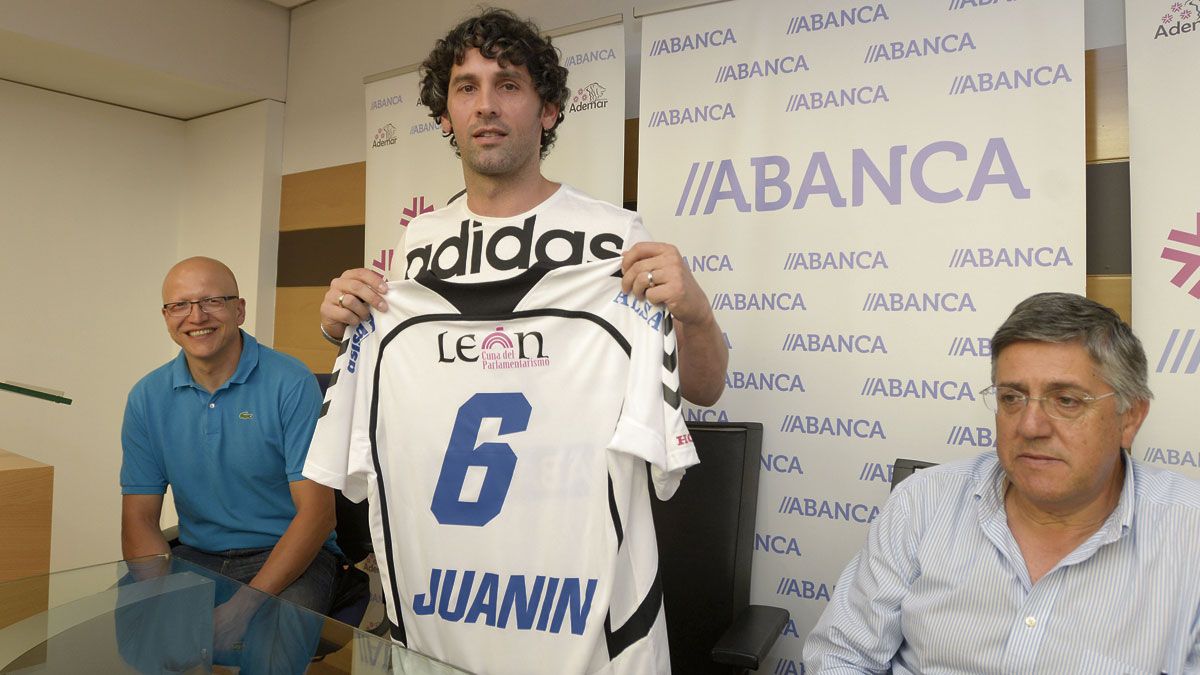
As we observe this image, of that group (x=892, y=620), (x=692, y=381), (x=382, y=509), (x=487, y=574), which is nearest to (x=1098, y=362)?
(x=892, y=620)

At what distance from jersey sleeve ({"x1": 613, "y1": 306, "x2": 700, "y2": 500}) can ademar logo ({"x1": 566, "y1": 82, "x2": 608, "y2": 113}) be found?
1545mm

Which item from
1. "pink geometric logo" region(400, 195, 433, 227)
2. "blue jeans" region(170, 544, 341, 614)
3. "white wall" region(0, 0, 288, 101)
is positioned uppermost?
"white wall" region(0, 0, 288, 101)

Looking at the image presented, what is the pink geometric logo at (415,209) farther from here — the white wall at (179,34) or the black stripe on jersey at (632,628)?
the black stripe on jersey at (632,628)

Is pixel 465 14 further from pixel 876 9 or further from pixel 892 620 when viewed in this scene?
pixel 892 620

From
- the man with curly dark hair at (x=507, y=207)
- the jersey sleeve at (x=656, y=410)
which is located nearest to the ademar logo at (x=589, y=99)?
the man with curly dark hair at (x=507, y=207)

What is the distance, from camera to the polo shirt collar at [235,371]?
2.30 metres

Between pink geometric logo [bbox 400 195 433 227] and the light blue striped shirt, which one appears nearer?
the light blue striped shirt

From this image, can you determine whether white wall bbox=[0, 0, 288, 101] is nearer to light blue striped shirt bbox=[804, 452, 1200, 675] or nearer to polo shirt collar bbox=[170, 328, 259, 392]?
polo shirt collar bbox=[170, 328, 259, 392]

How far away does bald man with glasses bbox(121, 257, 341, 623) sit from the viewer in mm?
2236

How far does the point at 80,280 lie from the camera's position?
14.1 ft

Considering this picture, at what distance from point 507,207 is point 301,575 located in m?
1.14

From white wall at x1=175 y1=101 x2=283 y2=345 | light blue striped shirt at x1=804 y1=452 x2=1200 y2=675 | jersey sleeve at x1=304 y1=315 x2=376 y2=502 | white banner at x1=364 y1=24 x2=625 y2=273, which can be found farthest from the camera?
white wall at x1=175 y1=101 x2=283 y2=345

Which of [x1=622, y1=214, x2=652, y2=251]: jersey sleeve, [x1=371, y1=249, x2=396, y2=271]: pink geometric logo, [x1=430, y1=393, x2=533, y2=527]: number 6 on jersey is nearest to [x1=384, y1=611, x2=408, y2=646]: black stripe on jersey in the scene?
[x1=430, y1=393, x2=533, y2=527]: number 6 on jersey

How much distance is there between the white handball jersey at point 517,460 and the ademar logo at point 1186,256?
4.33 ft
